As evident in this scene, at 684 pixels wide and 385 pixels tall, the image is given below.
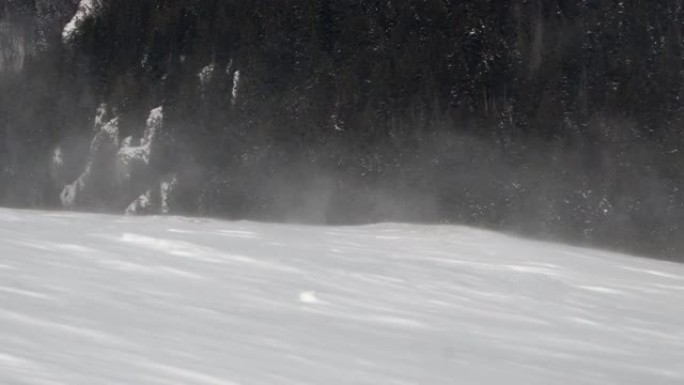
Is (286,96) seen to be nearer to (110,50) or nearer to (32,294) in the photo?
(110,50)

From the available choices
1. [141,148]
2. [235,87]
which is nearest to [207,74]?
[235,87]

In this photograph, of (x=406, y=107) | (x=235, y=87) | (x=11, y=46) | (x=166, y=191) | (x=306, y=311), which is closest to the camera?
(x=306, y=311)

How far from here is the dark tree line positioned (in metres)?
5.54

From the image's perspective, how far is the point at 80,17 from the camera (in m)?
6.84

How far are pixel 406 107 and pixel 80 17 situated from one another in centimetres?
269

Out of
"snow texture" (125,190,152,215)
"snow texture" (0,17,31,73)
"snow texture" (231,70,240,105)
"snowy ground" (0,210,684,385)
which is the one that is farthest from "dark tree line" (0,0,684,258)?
"snowy ground" (0,210,684,385)

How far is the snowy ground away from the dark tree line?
144 centimetres

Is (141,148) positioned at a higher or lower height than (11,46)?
lower

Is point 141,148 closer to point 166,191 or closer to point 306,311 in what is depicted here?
point 166,191

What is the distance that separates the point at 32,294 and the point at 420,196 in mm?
3933

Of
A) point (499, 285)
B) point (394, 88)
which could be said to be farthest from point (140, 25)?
point (499, 285)

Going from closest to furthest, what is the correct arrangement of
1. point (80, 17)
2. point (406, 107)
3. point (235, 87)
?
point (406, 107) < point (235, 87) < point (80, 17)

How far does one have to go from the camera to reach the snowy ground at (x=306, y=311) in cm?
186

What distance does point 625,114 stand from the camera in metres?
5.50
